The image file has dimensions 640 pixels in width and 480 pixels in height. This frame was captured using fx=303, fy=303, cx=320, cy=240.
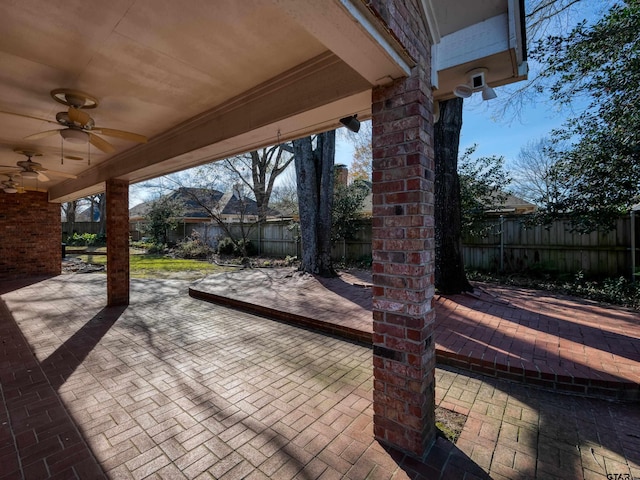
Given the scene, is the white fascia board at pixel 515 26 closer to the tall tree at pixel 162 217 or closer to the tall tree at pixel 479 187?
the tall tree at pixel 479 187

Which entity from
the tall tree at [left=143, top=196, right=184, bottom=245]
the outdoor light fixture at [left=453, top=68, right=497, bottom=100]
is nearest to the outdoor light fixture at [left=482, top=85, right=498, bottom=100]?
Answer: the outdoor light fixture at [left=453, top=68, right=497, bottom=100]

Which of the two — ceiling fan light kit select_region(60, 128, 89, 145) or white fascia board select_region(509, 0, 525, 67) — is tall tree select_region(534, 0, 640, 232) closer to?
white fascia board select_region(509, 0, 525, 67)

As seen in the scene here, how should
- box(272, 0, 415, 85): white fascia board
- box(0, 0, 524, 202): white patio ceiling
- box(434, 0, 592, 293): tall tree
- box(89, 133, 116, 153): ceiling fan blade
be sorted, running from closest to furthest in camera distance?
box(272, 0, 415, 85): white fascia board < box(0, 0, 524, 202): white patio ceiling < box(89, 133, 116, 153): ceiling fan blade < box(434, 0, 592, 293): tall tree

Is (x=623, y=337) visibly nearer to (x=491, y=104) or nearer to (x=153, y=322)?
(x=491, y=104)

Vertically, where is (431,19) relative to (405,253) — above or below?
above

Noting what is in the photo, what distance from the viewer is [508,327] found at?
4.04 meters

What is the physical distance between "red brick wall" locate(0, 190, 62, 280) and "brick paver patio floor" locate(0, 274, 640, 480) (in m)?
6.25

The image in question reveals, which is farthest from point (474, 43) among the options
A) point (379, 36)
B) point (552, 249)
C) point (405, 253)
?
point (552, 249)

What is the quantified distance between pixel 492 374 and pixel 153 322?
4.66 m

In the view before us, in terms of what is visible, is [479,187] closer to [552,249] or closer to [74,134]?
[552,249]

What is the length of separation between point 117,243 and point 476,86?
6.16 meters

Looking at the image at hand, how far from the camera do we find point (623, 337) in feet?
12.1

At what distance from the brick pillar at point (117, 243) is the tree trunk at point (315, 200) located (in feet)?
13.4

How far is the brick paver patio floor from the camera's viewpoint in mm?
1887
